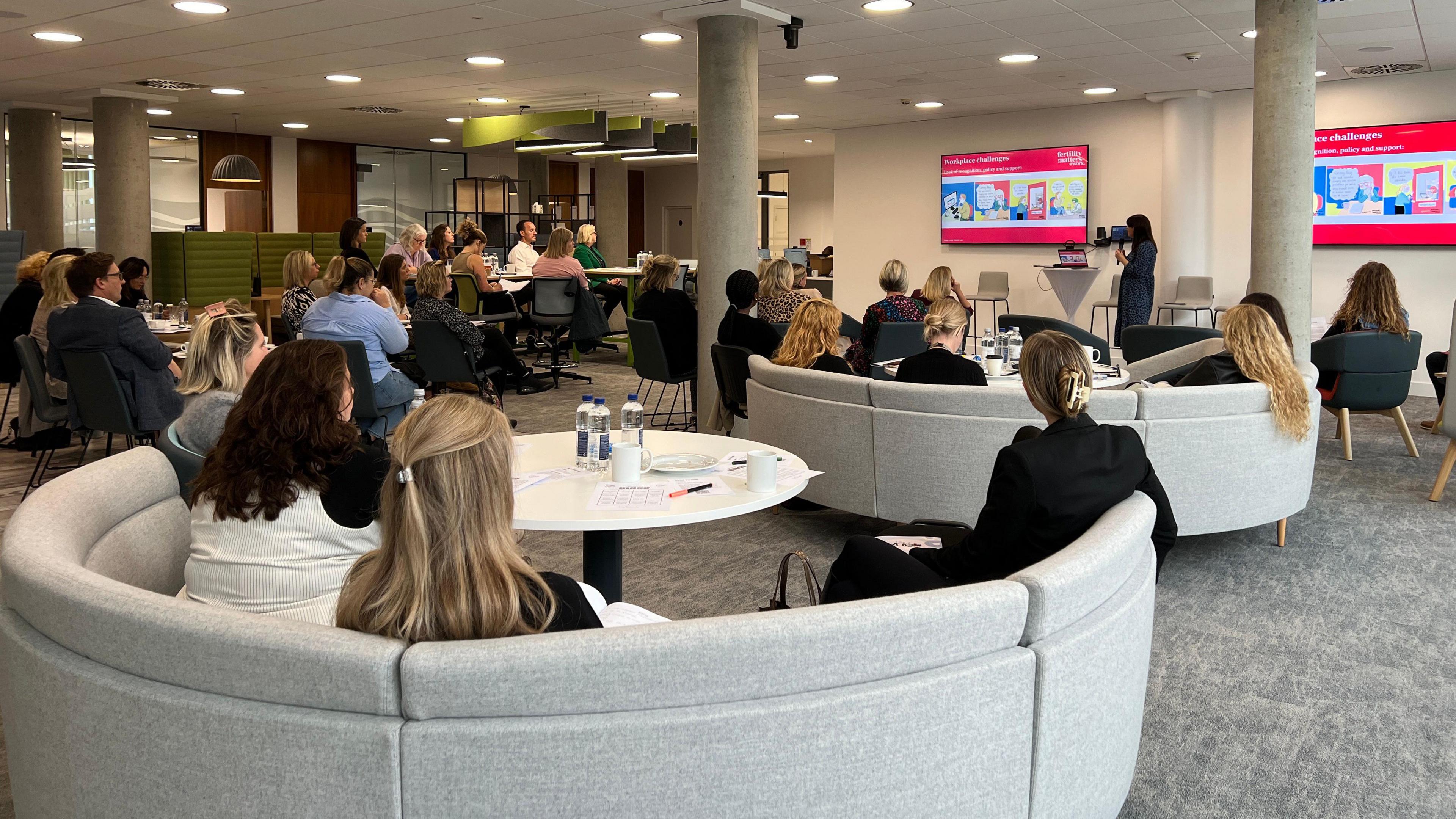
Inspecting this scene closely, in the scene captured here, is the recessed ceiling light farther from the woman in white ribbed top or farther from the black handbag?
the black handbag

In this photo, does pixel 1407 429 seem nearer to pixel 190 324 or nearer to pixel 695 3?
pixel 695 3

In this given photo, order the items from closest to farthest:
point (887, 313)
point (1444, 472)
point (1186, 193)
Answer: point (1444, 472) → point (887, 313) → point (1186, 193)

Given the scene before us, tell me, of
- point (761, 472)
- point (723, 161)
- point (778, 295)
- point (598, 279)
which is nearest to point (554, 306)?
point (598, 279)

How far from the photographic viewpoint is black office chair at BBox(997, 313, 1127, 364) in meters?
7.84

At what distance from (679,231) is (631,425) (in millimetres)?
20770

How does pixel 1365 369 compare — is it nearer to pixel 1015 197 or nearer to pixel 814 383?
pixel 814 383

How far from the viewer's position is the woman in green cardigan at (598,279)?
12.5 meters

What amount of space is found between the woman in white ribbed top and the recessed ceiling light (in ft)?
19.0

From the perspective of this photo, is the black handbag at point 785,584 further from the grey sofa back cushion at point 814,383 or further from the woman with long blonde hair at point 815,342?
the woman with long blonde hair at point 815,342

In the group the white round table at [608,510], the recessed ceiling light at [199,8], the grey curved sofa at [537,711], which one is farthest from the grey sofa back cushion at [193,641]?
the recessed ceiling light at [199,8]

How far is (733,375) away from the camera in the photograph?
6.27 metres

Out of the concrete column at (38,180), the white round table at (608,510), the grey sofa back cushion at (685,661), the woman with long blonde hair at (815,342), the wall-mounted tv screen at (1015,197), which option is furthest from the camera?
A: the concrete column at (38,180)

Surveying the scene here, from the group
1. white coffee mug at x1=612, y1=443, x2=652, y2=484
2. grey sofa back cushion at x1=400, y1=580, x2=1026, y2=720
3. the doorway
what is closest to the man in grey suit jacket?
white coffee mug at x1=612, y1=443, x2=652, y2=484

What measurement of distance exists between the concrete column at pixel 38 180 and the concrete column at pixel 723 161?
1035 centimetres
